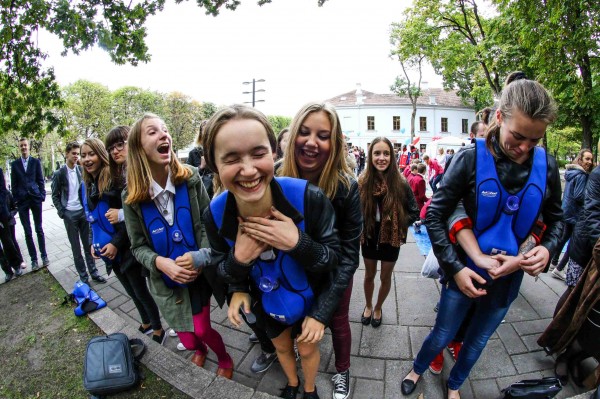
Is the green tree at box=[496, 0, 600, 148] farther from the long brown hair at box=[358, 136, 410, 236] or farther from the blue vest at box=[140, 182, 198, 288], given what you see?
the blue vest at box=[140, 182, 198, 288]

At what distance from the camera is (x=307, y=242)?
56.4 inches

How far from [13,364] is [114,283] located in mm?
1517

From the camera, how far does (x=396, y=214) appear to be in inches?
109

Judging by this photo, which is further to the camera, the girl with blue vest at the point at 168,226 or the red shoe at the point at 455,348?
→ the red shoe at the point at 455,348

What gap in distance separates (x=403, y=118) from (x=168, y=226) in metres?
46.3

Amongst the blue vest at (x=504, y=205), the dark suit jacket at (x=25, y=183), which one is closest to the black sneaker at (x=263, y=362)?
the blue vest at (x=504, y=205)

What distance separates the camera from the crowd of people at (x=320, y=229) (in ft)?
4.77

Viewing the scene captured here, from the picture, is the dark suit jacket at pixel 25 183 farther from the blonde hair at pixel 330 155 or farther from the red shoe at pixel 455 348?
the red shoe at pixel 455 348

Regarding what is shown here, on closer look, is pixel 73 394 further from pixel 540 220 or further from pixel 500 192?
pixel 540 220

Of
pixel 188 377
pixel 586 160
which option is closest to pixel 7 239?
pixel 188 377

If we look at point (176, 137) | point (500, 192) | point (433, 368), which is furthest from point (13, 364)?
point (176, 137)

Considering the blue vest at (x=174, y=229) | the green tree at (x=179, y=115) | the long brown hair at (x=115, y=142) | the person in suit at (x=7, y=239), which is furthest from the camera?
the green tree at (x=179, y=115)

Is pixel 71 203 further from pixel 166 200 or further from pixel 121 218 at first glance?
pixel 166 200

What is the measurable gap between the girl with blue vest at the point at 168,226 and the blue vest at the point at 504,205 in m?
1.80
